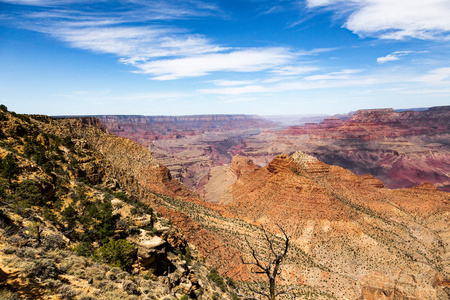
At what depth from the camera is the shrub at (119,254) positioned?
15.6m

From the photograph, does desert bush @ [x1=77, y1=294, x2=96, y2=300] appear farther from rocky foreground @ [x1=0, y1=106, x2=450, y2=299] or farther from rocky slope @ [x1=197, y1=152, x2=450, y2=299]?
rocky slope @ [x1=197, y1=152, x2=450, y2=299]

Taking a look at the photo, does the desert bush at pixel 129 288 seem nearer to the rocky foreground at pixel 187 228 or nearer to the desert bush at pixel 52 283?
the rocky foreground at pixel 187 228

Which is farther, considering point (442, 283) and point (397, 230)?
point (397, 230)

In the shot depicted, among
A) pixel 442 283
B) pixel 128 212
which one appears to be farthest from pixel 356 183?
pixel 128 212

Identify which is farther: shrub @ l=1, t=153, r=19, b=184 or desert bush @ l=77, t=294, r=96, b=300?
shrub @ l=1, t=153, r=19, b=184

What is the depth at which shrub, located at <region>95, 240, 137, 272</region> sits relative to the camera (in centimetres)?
1559

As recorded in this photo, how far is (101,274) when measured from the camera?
1167cm

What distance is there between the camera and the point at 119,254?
1634 cm

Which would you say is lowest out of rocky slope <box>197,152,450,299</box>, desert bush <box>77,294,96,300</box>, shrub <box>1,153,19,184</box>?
rocky slope <box>197,152,450,299</box>

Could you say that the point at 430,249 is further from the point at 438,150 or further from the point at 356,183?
the point at 438,150

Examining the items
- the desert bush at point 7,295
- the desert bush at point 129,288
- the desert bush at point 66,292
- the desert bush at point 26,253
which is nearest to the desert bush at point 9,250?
the desert bush at point 26,253

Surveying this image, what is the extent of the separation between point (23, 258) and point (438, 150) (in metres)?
265

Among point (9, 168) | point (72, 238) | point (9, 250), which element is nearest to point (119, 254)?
point (72, 238)

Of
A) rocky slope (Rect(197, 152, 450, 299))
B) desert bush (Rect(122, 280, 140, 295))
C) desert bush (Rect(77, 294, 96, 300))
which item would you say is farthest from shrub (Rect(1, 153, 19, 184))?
rocky slope (Rect(197, 152, 450, 299))
